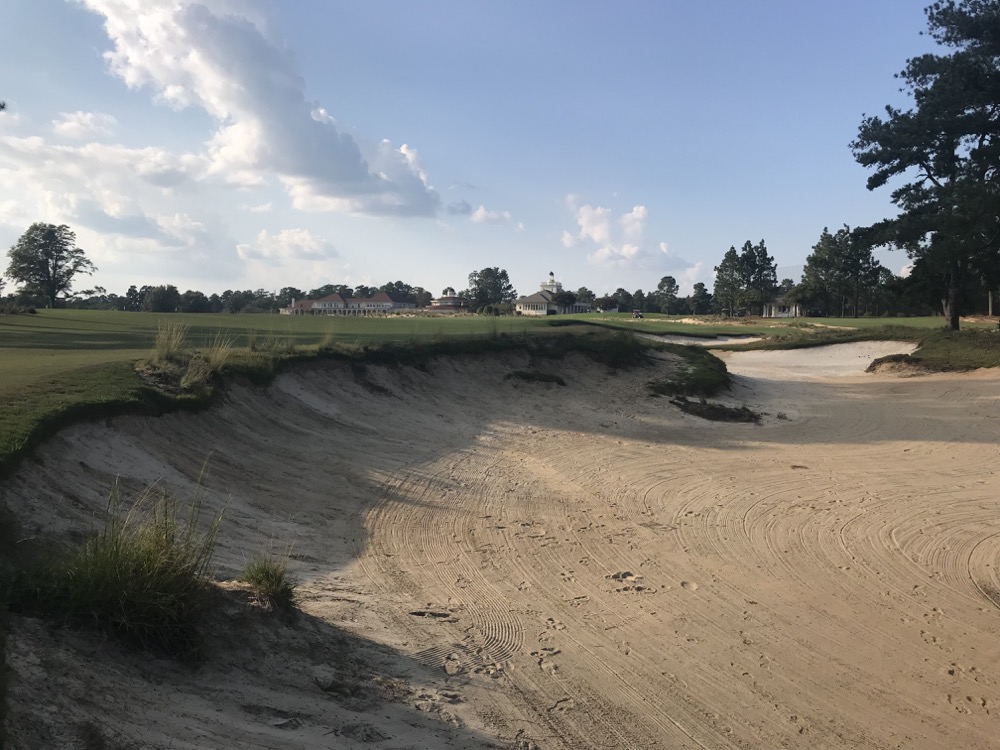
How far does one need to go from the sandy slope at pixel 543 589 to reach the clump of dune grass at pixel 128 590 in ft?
0.60

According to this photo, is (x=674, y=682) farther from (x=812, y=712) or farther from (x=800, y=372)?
(x=800, y=372)

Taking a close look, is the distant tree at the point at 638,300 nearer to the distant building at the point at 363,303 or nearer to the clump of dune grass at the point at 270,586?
the distant building at the point at 363,303

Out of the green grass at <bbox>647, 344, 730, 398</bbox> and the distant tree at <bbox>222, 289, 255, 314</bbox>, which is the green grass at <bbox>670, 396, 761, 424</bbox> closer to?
the green grass at <bbox>647, 344, 730, 398</bbox>

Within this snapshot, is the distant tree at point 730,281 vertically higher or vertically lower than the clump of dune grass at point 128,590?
higher

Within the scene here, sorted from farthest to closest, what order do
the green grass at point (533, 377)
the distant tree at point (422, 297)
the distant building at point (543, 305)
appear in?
the distant tree at point (422, 297) < the distant building at point (543, 305) < the green grass at point (533, 377)

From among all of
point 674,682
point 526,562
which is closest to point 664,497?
point 526,562

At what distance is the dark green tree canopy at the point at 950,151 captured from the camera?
88.3 ft

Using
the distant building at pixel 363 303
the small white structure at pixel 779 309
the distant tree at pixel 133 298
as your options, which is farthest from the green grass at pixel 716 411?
the distant building at pixel 363 303

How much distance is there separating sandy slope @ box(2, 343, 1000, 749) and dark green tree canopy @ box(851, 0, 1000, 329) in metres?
16.4

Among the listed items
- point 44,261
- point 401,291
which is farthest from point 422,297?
point 44,261

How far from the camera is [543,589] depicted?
6863 millimetres

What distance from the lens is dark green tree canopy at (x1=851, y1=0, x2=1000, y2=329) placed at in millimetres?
26922

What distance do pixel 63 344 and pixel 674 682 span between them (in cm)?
1854

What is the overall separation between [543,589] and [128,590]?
12.9 ft
